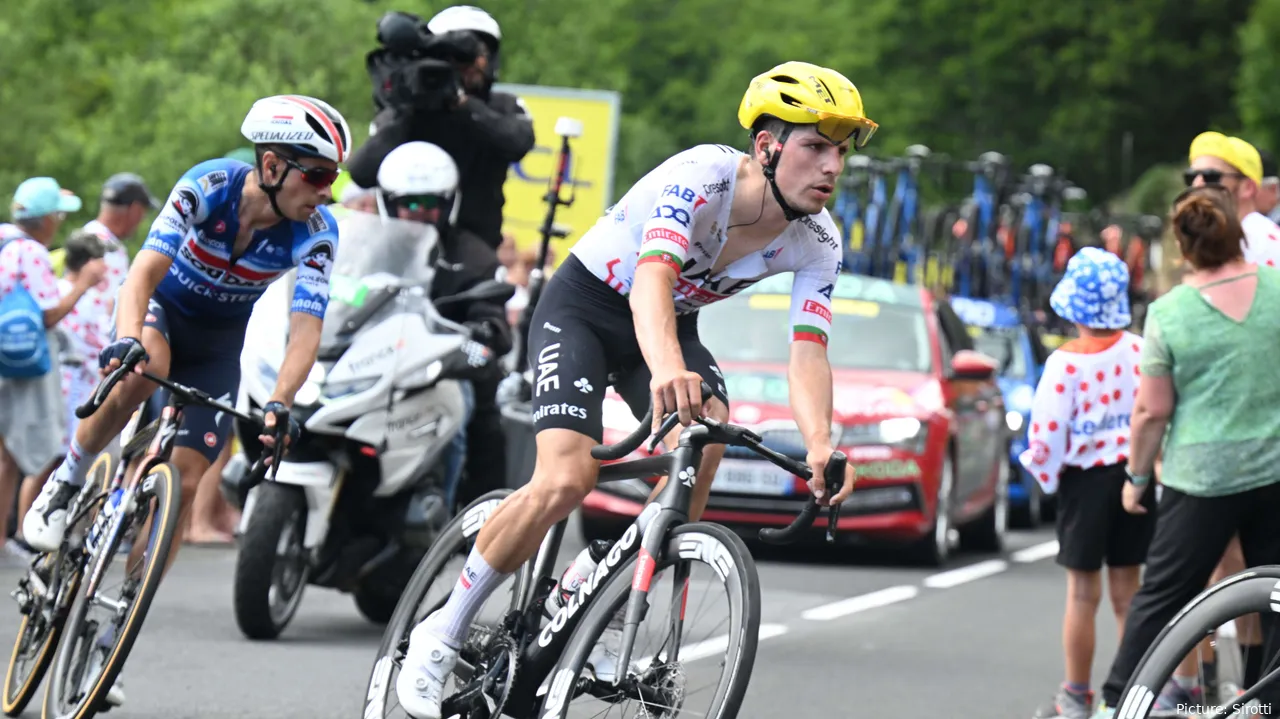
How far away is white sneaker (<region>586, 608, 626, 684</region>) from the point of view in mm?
5852

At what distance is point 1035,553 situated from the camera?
16750 mm

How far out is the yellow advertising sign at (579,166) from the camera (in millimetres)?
25281

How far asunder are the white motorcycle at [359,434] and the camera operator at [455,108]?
3.70ft

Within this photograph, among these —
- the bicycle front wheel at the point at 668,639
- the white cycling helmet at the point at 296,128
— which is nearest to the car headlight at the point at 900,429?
the white cycling helmet at the point at 296,128

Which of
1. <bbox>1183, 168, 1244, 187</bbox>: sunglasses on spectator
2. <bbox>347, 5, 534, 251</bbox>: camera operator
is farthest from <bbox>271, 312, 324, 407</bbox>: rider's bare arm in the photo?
<bbox>1183, 168, 1244, 187</bbox>: sunglasses on spectator

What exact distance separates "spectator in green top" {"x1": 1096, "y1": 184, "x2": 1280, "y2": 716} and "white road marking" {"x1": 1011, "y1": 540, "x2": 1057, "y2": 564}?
327 inches

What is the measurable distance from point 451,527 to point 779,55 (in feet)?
192

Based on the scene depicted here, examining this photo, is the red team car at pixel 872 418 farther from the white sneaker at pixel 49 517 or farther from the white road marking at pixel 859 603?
the white sneaker at pixel 49 517

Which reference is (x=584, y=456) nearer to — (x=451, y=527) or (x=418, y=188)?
(x=451, y=527)

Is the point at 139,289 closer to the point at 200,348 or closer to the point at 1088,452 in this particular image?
the point at 200,348

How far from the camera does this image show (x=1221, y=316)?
7578mm

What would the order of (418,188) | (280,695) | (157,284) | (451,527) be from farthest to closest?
(418,188)
(280,695)
(157,284)
(451,527)

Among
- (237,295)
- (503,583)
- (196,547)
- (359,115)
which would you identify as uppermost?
(359,115)

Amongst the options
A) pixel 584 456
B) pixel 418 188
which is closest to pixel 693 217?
pixel 584 456
